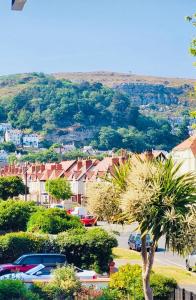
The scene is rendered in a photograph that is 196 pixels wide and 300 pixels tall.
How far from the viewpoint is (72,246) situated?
33.5 m

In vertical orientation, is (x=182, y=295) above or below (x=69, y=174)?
above

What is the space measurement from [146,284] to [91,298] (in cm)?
328

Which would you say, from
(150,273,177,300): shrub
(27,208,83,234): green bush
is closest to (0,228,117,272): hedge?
(27,208,83,234): green bush

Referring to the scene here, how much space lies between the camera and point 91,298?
2067 centimetres

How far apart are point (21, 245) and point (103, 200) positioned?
1750cm

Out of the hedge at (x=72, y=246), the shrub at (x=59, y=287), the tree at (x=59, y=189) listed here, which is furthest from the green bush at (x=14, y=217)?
the tree at (x=59, y=189)

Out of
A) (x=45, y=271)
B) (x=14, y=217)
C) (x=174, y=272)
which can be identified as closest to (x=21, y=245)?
(x=45, y=271)

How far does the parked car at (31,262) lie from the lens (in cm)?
2916

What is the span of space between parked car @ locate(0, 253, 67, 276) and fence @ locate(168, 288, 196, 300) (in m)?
8.91

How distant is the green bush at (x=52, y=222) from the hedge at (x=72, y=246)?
7.72 m

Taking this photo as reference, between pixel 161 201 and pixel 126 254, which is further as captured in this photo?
pixel 126 254

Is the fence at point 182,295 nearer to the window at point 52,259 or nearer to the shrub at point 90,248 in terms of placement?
the window at point 52,259

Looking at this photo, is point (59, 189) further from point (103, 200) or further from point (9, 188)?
point (103, 200)

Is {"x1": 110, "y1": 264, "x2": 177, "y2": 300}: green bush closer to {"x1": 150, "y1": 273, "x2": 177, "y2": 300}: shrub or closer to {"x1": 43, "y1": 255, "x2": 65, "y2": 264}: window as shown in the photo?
{"x1": 150, "y1": 273, "x2": 177, "y2": 300}: shrub
